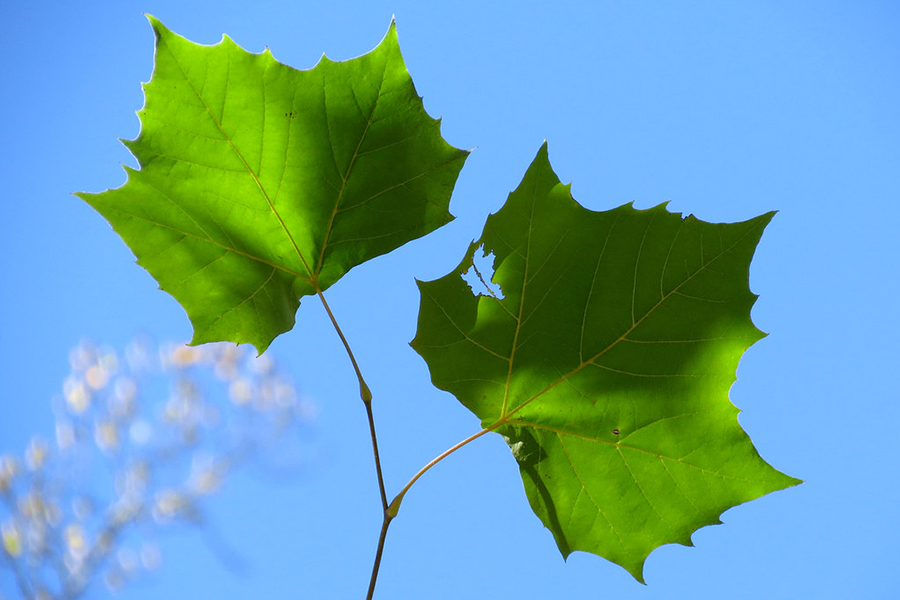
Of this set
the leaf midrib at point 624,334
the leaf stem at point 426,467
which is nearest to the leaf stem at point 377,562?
the leaf stem at point 426,467

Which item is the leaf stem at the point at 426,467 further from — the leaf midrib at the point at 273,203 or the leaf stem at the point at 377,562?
the leaf midrib at the point at 273,203

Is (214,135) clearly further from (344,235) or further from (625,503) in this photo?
(625,503)

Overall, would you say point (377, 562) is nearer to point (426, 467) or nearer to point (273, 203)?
point (426, 467)

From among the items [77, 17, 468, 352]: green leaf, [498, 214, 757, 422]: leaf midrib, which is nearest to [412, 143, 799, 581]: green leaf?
[498, 214, 757, 422]: leaf midrib

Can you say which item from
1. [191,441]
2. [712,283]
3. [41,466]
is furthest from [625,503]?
[41,466]

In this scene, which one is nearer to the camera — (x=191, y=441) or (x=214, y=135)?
(x=214, y=135)

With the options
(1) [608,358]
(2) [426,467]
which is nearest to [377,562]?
(2) [426,467]

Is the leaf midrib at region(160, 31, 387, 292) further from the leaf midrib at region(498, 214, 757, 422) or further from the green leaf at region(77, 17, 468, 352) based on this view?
the leaf midrib at region(498, 214, 757, 422)
